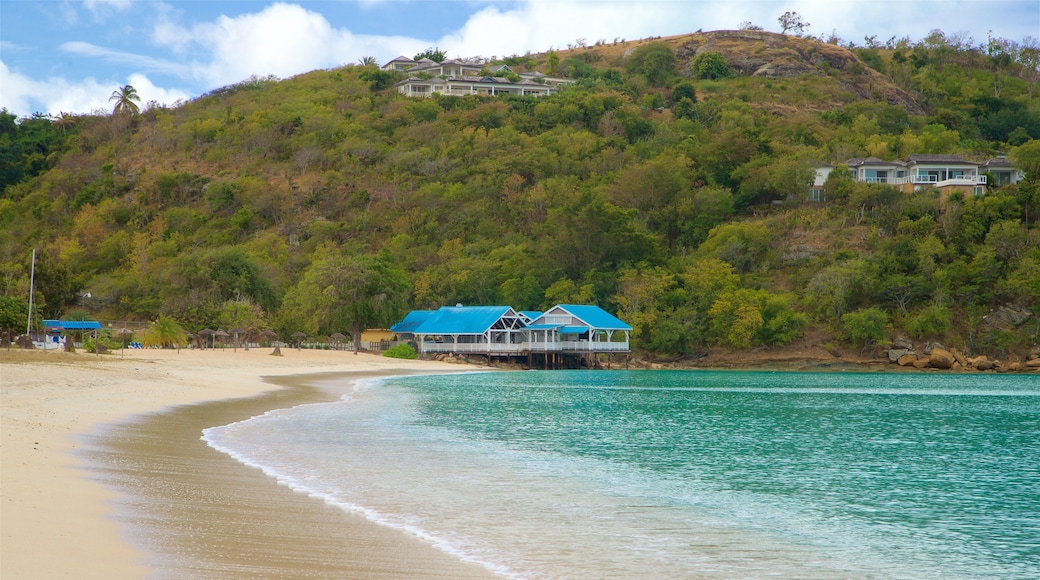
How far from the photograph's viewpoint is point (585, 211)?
249 ft

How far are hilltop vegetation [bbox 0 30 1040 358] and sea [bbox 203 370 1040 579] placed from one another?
3941cm

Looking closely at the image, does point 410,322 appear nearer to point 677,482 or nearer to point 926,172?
point 926,172

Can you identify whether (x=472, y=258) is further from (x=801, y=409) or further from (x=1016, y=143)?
(x=1016, y=143)

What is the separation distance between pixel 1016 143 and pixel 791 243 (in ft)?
130

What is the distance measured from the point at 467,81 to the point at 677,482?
114 metres

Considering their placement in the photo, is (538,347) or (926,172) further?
(926,172)

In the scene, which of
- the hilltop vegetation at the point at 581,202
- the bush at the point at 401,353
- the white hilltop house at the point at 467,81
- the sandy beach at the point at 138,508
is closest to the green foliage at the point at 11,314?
the sandy beach at the point at 138,508

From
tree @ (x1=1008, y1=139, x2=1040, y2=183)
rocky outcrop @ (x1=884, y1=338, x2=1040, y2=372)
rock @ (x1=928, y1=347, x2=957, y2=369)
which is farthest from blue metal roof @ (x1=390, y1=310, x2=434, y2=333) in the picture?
tree @ (x1=1008, y1=139, x2=1040, y2=183)

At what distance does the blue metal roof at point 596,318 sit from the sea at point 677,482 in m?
35.7

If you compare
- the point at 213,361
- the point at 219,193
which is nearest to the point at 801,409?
the point at 213,361

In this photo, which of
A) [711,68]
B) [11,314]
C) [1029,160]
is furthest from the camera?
[711,68]

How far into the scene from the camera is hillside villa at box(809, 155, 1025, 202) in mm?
79438

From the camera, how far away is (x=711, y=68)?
5217 inches

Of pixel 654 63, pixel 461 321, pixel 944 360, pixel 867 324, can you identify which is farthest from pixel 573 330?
pixel 654 63
